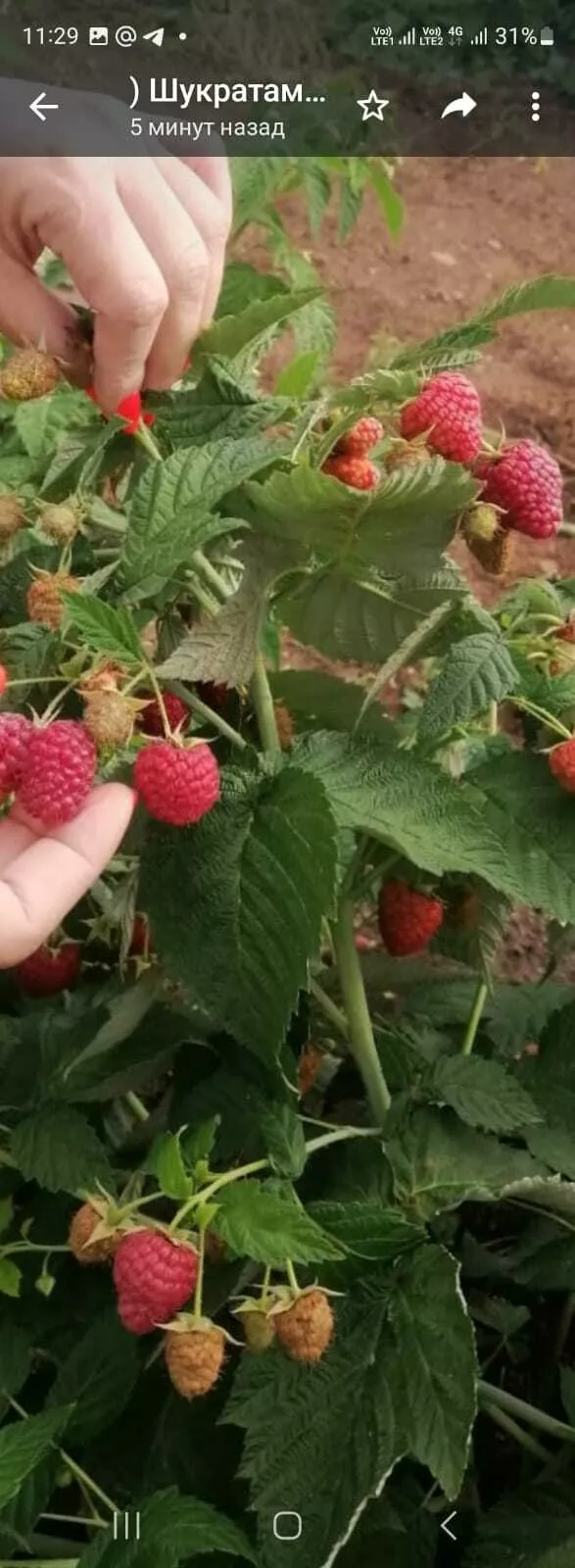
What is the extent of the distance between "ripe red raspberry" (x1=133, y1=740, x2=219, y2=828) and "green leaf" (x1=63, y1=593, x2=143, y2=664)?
0.04 meters

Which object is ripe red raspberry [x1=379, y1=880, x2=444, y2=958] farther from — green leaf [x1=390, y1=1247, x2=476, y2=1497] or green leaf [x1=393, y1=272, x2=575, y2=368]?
green leaf [x1=393, y1=272, x2=575, y2=368]

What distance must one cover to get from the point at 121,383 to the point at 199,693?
0.49 feet

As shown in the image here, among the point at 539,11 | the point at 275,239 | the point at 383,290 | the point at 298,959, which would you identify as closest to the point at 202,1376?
the point at 298,959

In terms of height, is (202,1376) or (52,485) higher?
(52,485)

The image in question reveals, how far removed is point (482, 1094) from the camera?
637 mm

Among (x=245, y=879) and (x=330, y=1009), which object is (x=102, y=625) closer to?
(x=245, y=879)

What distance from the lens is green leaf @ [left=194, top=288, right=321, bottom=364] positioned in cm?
52

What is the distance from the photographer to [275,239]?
123 centimetres

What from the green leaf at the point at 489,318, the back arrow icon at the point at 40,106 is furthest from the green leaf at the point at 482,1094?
the back arrow icon at the point at 40,106

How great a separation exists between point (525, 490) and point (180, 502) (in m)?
0.14

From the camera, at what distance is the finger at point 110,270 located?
49 centimetres

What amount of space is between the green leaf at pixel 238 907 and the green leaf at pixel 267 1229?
0.06 meters

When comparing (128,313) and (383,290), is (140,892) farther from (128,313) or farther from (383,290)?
(383,290)

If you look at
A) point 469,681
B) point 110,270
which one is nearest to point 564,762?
point 469,681
